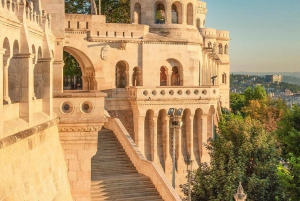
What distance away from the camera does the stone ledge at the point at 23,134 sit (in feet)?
46.2

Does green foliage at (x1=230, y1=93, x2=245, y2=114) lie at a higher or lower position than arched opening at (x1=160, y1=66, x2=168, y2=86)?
lower

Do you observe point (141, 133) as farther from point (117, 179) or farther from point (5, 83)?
point (5, 83)

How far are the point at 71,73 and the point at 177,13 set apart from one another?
9234 millimetres

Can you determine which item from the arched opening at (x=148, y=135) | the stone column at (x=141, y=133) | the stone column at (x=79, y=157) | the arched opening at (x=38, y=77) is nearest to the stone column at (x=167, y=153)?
the arched opening at (x=148, y=135)

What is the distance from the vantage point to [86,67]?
3681cm

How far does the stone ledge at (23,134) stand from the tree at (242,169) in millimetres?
11140

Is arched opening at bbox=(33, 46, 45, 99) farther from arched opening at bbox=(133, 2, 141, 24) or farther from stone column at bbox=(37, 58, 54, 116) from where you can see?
arched opening at bbox=(133, 2, 141, 24)

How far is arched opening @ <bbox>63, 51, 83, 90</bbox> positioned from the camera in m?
44.4

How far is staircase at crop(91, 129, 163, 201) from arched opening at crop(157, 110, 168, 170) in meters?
9.18

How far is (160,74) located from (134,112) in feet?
12.7

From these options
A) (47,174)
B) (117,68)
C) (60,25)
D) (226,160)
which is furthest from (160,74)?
(47,174)

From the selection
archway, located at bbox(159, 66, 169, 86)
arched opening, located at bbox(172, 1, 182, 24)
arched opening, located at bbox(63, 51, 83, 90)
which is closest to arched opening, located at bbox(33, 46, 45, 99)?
archway, located at bbox(159, 66, 169, 86)

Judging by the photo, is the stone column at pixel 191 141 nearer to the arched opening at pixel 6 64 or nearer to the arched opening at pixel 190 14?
the arched opening at pixel 190 14

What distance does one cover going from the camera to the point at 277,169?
1135 inches
